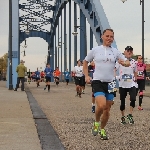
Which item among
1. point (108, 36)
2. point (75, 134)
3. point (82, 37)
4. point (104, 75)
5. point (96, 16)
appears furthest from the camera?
point (82, 37)

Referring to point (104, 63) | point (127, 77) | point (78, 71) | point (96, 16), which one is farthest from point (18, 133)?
point (96, 16)

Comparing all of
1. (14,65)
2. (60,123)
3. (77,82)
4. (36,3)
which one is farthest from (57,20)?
(60,123)

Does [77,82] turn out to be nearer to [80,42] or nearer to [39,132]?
[39,132]

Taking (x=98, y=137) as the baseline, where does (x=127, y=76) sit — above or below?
above

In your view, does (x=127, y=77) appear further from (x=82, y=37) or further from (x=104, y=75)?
(x=82, y=37)

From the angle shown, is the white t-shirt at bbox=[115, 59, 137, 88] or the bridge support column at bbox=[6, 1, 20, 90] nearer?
the white t-shirt at bbox=[115, 59, 137, 88]

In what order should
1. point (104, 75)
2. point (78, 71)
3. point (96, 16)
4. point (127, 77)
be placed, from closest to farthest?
1. point (104, 75)
2. point (127, 77)
3. point (78, 71)
4. point (96, 16)

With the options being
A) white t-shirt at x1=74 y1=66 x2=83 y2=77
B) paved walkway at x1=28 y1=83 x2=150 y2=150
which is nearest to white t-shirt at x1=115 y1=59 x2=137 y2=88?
paved walkway at x1=28 y1=83 x2=150 y2=150

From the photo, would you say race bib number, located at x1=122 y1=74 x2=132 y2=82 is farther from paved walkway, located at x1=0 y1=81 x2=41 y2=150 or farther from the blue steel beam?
the blue steel beam

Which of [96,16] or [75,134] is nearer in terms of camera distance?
[75,134]

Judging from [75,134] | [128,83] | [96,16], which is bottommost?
[75,134]

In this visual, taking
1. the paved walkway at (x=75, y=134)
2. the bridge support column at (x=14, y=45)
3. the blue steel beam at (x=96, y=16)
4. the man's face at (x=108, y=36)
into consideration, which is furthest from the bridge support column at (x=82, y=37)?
the man's face at (x=108, y=36)

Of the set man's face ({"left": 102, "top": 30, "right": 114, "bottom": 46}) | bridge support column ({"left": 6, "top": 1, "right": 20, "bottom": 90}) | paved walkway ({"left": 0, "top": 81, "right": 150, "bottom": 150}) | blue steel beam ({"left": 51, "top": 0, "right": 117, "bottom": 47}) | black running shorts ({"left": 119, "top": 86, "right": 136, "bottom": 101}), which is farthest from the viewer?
blue steel beam ({"left": 51, "top": 0, "right": 117, "bottom": 47})

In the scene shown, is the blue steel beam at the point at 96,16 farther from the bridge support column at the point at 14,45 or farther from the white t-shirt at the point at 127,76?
the white t-shirt at the point at 127,76
